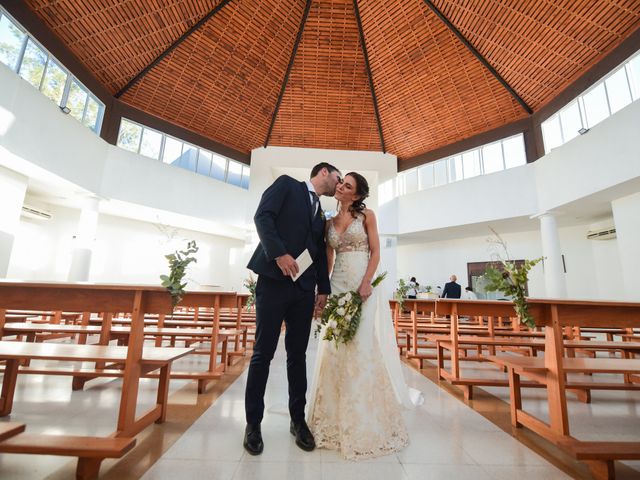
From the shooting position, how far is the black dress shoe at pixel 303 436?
→ 1717 mm

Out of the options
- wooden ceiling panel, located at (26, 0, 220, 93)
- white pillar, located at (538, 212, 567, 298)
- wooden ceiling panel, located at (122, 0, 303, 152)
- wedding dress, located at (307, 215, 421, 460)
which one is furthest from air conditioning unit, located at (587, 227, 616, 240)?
wooden ceiling panel, located at (26, 0, 220, 93)

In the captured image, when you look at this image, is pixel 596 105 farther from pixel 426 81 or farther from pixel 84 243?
pixel 84 243

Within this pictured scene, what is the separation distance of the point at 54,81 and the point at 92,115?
1.25 metres

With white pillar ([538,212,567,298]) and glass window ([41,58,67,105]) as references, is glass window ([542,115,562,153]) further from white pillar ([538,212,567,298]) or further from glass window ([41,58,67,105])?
glass window ([41,58,67,105])

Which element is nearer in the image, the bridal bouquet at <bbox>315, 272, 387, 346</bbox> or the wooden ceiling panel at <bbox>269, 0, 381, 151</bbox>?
the bridal bouquet at <bbox>315, 272, 387, 346</bbox>

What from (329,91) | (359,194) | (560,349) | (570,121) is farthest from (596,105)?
(359,194)

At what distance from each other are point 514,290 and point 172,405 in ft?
8.08

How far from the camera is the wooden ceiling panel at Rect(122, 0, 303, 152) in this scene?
7.51 metres

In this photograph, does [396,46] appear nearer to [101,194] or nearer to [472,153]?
[472,153]

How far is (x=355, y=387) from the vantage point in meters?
1.77

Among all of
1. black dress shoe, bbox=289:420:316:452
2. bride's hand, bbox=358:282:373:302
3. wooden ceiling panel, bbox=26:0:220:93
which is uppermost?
wooden ceiling panel, bbox=26:0:220:93

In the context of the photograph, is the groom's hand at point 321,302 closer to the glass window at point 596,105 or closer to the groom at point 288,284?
the groom at point 288,284

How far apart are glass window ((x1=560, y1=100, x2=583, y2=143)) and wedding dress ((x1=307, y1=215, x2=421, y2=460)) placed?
311 inches

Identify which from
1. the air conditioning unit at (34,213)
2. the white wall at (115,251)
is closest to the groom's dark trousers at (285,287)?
the white wall at (115,251)
